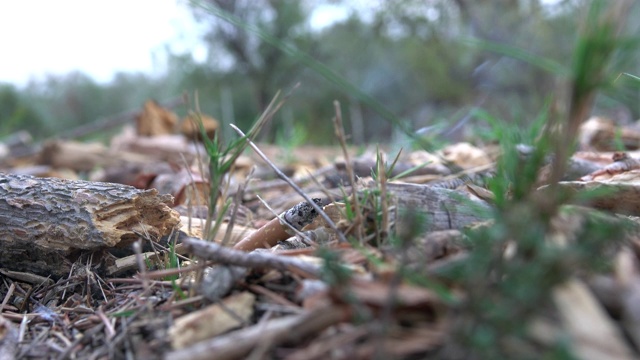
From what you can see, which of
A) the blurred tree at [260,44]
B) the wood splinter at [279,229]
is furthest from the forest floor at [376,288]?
the blurred tree at [260,44]

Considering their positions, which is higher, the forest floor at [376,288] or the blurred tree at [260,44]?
the blurred tree at [260,44]

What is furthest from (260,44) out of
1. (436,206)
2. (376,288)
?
(376,288)

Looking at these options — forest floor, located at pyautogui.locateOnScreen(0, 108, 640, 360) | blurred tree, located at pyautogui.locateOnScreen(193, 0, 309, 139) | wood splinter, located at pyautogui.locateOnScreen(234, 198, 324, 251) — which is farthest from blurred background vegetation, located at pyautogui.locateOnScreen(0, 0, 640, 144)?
forest floor, located at pyautogui.locateOnScreen(0, 108, 640, 360)

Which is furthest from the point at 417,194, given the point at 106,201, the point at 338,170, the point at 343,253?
the point at 338,170

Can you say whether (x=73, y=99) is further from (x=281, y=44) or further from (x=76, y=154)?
(x=281, y=44)

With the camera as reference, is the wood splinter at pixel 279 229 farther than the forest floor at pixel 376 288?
Yes

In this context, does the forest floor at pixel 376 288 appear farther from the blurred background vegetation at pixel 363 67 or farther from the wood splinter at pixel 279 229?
the blurred background vegetation at pixel 363 67
